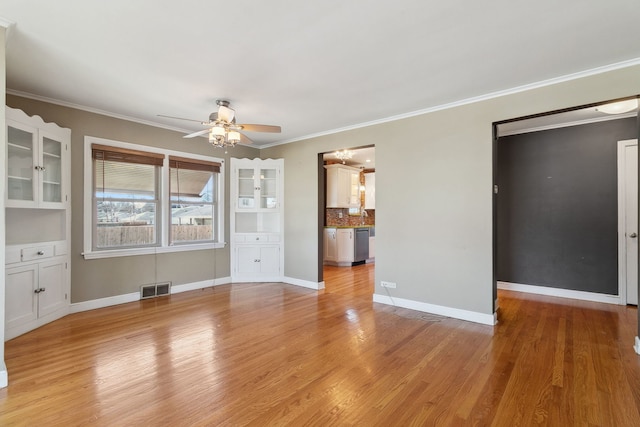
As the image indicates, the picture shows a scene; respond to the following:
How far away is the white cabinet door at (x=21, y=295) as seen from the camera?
3125 millimetres

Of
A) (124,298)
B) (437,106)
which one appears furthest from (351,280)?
(124,298)

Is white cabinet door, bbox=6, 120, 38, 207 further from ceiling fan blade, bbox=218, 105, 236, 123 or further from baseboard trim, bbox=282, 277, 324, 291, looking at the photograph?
baseboard trim, bbox=282, 277, 324, 291

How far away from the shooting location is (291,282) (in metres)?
5.69

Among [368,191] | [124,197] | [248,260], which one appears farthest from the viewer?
[368,191]

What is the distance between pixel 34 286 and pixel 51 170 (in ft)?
4.31

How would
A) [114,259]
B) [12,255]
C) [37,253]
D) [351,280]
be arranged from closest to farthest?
[12,255] < [37,253] < [114,259] < [351,280]

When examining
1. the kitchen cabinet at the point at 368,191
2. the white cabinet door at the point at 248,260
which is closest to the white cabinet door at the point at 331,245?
the kitchen cabinet at the point at 368,191

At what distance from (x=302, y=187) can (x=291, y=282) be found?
172cm

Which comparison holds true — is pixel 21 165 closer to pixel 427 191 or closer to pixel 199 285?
pixel 199 285

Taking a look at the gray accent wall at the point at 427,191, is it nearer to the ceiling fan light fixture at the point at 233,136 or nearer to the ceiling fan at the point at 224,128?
the ceiling fan at the point at 224,128

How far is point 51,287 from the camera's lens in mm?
3637

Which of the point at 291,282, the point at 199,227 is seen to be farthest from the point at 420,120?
the point at 199,227

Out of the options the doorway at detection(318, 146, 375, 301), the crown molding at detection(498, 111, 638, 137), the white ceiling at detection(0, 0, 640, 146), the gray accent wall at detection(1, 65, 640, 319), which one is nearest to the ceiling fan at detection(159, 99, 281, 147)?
the white ceiling at detection(0, 0, 640, 146)

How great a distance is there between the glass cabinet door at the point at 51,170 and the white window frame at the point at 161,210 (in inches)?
13.5
